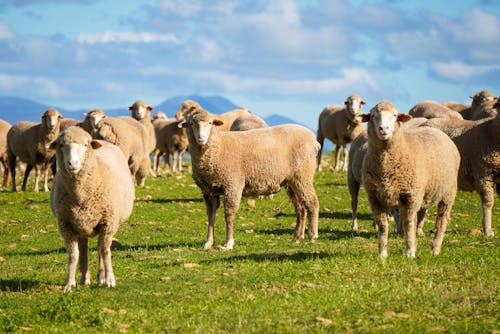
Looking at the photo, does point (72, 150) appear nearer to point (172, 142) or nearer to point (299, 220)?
point (299, 220)

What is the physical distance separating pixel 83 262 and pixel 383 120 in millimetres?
4685

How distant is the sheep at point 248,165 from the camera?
46.8ft

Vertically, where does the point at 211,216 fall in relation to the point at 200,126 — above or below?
below

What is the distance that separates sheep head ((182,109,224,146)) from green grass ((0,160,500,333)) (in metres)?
2.03

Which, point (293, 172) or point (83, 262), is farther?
point (293, 172)

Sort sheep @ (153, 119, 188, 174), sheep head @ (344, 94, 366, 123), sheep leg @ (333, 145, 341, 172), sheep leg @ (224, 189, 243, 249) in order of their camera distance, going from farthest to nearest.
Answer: sheep @ (153, 119, 188, 174), sheep leg @ (333, 145, 341, 172), sheep head @ (344, 94, 366, 123), sheep leg @ (224, 189, 243, 249)

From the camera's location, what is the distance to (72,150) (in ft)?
32.5

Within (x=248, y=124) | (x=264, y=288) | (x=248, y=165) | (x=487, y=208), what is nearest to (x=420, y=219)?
(x=487, y=208)

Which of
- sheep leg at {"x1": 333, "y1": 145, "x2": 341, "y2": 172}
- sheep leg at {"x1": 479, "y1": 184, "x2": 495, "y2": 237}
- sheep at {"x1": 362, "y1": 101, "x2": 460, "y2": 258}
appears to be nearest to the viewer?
sheep at {"x1": 362, "y1": 101, "x2": 460, "y2": 258}

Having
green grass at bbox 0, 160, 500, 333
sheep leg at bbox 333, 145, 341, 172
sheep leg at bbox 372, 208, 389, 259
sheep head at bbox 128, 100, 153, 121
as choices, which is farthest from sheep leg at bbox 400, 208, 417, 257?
sheep head at bbox 128, 100, 153, 121

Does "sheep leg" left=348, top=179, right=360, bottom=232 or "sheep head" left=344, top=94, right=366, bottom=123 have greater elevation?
"sheep head" left=344, top=94, right=366, bottom=123

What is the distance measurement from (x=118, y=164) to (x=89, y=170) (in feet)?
4.20

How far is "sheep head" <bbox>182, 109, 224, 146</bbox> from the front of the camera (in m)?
14.2

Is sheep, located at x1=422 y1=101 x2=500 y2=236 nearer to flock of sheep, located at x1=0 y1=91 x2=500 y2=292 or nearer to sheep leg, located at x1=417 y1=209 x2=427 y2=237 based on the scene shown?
flock of sheep, located at x1=0 y1=91 x2=500 y2=292
